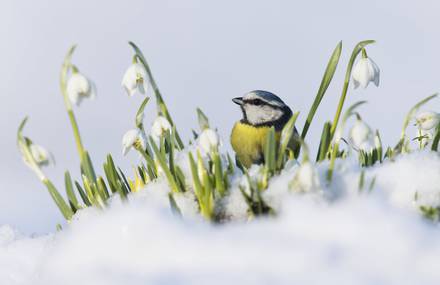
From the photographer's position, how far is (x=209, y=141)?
3.22 metres

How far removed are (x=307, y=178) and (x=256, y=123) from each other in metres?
1.56

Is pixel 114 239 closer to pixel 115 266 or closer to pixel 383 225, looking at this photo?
pixel 115 266

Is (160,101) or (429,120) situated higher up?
(160,101)

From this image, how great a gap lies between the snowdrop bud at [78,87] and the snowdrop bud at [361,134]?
113 cm

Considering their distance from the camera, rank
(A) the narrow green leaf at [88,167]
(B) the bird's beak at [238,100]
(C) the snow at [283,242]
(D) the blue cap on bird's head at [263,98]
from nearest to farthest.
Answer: (C) the snow at [283,242] < (A) the narrow green leaf at [88,167] < (D) the blue cap on bird's head at [263,98] < (B) the bird's beak at [238,100]

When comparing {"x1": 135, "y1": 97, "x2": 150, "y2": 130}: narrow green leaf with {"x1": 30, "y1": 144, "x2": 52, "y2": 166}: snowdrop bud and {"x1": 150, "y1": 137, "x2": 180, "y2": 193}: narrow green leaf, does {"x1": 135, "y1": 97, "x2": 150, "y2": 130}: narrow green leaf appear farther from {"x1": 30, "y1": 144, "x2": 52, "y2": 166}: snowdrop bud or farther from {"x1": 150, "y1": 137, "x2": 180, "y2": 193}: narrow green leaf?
{"x1": 30, "y1": 144, "x2": 52, "y2": 166}: snowdrop bud

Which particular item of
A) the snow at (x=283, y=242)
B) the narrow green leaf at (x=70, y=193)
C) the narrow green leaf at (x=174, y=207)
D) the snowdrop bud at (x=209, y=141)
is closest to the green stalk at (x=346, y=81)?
the snow at (x=283, y=242)

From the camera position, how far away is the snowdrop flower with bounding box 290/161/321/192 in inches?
108

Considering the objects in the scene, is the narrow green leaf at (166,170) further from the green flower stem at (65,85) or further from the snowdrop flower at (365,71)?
the snowdrop flower at (365,71)

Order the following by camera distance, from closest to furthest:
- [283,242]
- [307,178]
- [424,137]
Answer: [283,242]
[307,178]
[424,137]

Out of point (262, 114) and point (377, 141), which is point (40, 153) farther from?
point (377, 141)

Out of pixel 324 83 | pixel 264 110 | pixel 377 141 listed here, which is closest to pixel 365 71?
pixel 324 83

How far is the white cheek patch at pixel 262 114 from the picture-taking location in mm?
4262

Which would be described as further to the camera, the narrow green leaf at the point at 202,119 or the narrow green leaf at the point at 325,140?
the narrow green leaf at the point at 325,140
